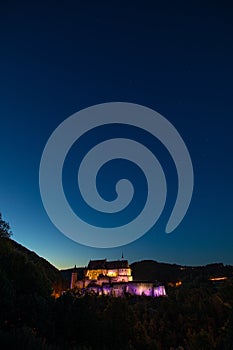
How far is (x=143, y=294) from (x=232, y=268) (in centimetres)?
5053

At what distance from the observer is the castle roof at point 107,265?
97625 millimetres

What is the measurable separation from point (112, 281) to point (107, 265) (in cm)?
1133

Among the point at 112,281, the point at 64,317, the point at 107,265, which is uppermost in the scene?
the point at 107,265

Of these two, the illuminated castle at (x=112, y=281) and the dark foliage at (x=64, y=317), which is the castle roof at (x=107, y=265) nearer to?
the illuminated castle at (x=112, y=281)

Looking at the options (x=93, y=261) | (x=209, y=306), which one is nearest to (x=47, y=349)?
(x=209, y=306)

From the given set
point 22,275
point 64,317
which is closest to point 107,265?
point 22,275

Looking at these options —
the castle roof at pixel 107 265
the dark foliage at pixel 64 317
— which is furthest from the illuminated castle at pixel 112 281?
the dark foliage at pixel 64 317

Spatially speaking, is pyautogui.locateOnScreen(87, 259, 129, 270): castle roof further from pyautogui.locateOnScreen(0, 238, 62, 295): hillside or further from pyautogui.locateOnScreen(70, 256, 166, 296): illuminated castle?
pyautogui.locateOnScreen(0, 238, 62, 295): hillside

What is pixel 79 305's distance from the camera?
15367mm

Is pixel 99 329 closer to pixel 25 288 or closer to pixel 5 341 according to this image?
pixel 25 288

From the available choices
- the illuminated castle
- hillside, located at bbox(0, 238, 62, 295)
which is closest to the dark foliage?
hillside, located at bbox(0, 238, 62, 295)

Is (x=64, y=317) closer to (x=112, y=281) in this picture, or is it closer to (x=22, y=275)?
(x=22, y=275)

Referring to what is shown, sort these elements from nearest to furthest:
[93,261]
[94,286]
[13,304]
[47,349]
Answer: [47,349] < [13,304] < [94,286] < [93,261]

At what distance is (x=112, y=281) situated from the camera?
88562 mm
